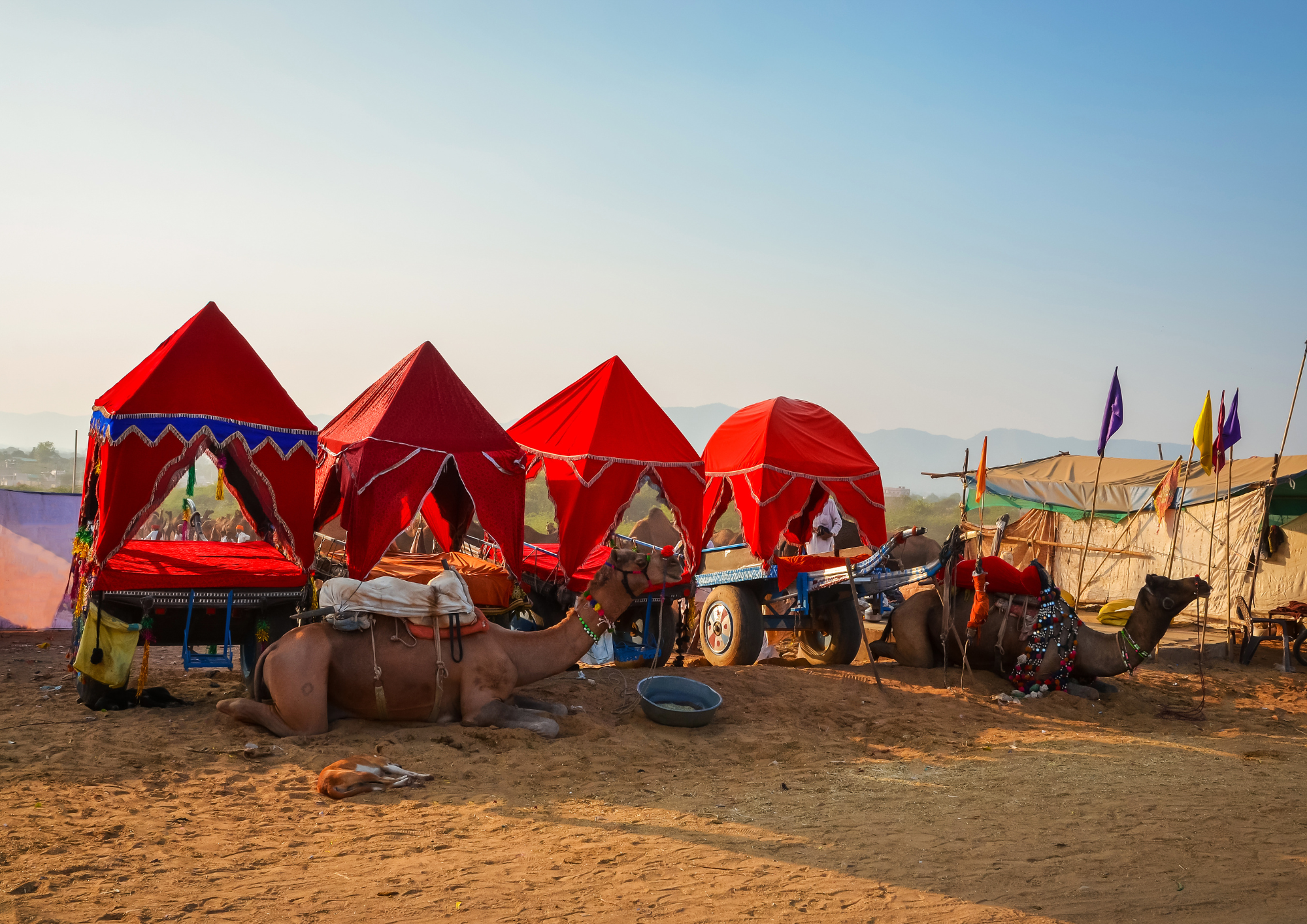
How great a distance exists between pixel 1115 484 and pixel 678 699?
13.4 m

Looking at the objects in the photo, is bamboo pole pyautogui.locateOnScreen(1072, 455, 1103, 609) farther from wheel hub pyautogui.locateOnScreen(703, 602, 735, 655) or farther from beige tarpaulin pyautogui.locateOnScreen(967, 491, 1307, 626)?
wheel hub pyautogui.locateOnScreen(703, 602, 735, 655)

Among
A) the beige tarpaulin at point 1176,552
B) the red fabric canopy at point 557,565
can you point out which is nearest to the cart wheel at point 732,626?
the red fabric canopy at point 557,565

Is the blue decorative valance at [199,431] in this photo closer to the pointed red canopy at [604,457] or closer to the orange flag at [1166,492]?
the pointed red canopy at [604,457]

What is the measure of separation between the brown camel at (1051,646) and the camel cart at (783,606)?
0.59 m

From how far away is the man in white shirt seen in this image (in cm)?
1675

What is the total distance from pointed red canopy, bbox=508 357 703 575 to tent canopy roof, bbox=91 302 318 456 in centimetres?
312

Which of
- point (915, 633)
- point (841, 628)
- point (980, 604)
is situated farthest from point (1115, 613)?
point (980, 604)

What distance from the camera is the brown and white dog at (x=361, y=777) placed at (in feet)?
21.2

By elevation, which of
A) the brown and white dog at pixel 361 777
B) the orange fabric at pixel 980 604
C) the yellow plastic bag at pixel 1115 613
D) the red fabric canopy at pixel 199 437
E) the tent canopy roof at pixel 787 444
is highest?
the tent canopy roof at pixel 787 444

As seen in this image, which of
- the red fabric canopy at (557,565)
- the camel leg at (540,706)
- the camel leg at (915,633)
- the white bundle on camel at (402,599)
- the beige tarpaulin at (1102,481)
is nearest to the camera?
the white bundle on camel at (402,599)

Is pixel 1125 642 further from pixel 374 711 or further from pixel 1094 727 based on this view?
pixel 374 711

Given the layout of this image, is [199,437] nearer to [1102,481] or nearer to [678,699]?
[678,699]

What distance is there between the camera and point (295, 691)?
769 centimetres

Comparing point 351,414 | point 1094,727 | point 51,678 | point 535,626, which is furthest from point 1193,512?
point 51,678
